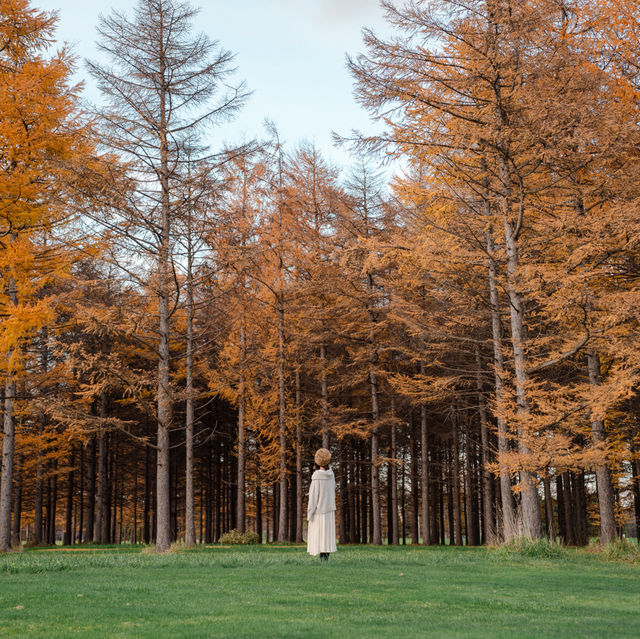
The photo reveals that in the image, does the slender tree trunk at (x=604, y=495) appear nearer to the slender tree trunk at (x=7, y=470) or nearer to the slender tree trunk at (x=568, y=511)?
the slender tree trunk at (x=568, y=511)

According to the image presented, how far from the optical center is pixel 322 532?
32.4 ft

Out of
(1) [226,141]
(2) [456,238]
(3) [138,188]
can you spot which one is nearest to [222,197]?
(3) [138,188]

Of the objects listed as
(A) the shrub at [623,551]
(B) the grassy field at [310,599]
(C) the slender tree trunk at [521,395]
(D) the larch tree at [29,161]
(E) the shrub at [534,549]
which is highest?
(D) the larch tree at [29,161]

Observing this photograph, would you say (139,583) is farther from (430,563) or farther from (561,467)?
(561,467)

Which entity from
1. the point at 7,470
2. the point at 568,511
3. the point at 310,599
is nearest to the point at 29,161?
the point at 7,470

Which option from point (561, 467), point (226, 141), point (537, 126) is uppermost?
→ point (226, 141)

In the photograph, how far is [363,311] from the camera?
74.2ft

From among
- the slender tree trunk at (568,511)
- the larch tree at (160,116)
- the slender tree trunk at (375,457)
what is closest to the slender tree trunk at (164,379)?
the larch tree at (160,116)

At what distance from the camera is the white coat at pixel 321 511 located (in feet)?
31.8

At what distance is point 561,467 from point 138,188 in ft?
36.1

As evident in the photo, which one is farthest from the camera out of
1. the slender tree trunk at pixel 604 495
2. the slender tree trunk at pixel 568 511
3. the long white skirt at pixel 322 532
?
the slender tree trunk at pixel 568 511

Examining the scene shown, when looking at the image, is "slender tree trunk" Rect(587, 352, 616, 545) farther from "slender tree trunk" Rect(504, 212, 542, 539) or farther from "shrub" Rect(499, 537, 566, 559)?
"shrub" Rect(499, 537, 566, 559)

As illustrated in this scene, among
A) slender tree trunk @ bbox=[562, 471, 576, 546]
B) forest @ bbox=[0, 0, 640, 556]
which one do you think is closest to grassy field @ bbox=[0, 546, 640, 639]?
forest @ bbox=[0, 0, 640, 556]

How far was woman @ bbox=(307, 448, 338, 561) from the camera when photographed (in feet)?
31.8
